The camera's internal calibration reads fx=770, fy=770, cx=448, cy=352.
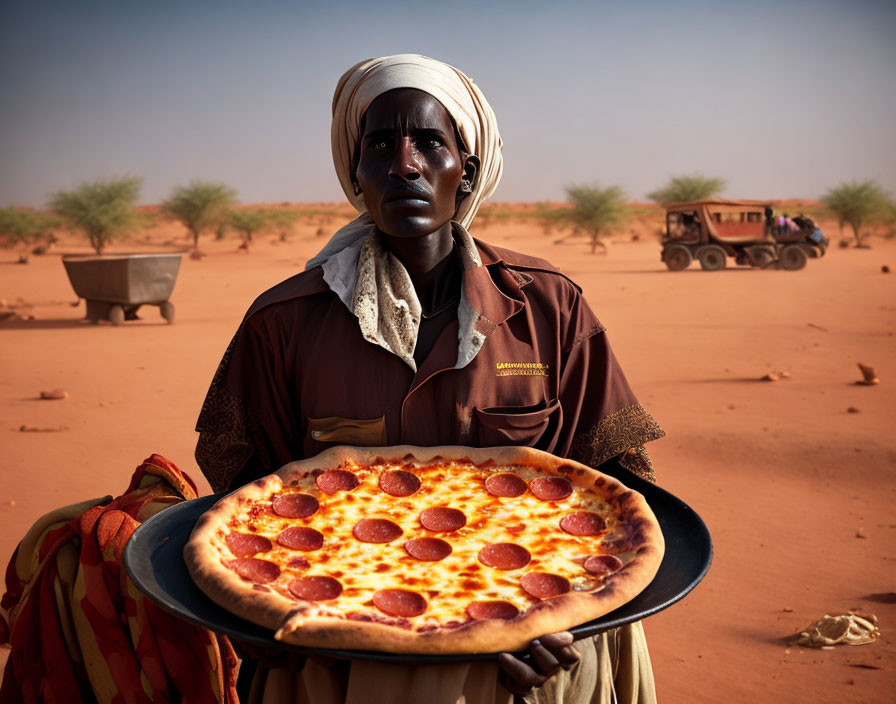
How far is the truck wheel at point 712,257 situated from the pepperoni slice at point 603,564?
21013mm

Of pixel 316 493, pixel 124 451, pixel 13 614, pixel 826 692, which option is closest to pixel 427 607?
pixel 316 493

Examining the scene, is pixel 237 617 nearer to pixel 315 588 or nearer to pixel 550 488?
pixel 315 588

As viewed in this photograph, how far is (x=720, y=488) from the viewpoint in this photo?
20.0 ft

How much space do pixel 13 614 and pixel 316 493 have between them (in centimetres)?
105

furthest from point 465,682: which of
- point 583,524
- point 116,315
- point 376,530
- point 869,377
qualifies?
point 116,315

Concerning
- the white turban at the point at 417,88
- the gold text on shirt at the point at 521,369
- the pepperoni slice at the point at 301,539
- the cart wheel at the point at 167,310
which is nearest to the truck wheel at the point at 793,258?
the cart wheel at the point at 167,310

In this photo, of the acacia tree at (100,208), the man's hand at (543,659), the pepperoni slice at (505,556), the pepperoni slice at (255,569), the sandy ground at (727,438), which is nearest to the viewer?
the man's hand at (543,659)

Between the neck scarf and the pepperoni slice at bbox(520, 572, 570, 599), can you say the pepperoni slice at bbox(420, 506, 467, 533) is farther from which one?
the neck scarf

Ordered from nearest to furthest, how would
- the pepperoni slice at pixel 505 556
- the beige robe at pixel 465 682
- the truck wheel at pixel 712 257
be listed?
1. the beige robe at pixel 465 682
2. the pepperoni slice at pixel 505 556
3. the truck wheel at pixel 712 257

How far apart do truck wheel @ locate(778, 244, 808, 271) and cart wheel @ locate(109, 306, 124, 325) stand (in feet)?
56.5

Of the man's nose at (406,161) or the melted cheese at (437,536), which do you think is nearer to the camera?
the melted cheese at (437,536)

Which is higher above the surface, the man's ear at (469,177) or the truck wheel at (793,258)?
the man's ear at (469,177)

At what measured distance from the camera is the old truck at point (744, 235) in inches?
835

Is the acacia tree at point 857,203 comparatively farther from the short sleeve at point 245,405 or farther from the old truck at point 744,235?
the short sleeve at point 245,405
